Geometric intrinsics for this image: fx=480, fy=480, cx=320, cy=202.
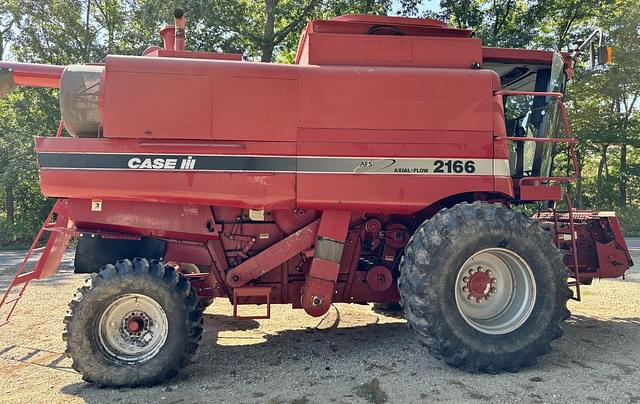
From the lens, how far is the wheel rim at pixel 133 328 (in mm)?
4074

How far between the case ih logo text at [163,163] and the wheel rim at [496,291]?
8.51 ft

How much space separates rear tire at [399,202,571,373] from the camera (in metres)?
4.07

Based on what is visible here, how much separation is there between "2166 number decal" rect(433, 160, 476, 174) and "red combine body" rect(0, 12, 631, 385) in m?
0.02

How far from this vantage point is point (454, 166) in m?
4.39

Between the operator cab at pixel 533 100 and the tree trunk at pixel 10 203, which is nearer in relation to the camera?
the operator cab at pixel 533 100

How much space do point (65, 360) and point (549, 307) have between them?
15.0 ft

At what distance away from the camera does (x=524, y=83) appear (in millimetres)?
5480

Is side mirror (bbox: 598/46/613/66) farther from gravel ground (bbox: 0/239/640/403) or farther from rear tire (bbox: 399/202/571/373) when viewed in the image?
gravel ground (bbox: 0/239/640/403)

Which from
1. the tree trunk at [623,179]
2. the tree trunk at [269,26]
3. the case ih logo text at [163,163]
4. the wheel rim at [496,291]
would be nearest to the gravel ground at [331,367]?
the wheel rim at [496,291]

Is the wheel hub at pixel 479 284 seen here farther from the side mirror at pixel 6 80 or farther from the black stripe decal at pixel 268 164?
the side mirror at pixel 6 80

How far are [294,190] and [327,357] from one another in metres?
1.66

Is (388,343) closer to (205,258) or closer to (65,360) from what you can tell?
(205,258)

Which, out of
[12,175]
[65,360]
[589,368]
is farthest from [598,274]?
[12,175]

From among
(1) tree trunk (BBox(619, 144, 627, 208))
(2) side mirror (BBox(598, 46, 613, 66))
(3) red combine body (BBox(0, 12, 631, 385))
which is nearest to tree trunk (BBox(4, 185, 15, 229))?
(3) red combine body (BBox(0, 12, 631, 385))
